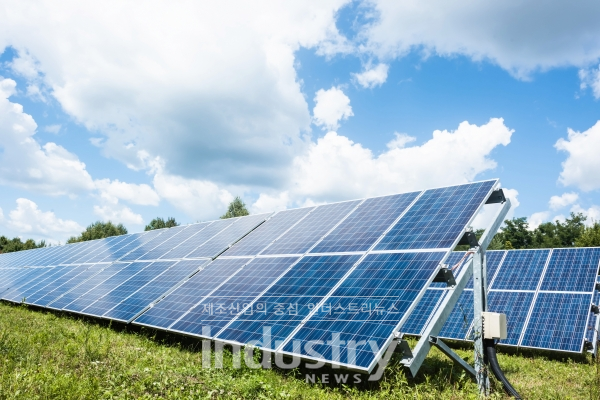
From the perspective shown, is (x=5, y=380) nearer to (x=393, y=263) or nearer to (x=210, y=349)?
(x=210, y=349)

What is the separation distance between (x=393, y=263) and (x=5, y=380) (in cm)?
721

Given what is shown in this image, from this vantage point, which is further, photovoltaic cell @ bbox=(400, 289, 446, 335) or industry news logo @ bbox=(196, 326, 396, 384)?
photovoltaic cell @ bbox=(400, 289, 446, 335)

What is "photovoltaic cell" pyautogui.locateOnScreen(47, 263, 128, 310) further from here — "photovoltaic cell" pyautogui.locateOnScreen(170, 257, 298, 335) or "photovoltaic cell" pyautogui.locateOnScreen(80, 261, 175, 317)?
"photovoltaic cell" pyautogui.locateOnScreen(170, 257, 298, 335)

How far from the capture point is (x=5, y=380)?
6.90 meters

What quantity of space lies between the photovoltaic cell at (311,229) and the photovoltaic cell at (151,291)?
9.69 ft

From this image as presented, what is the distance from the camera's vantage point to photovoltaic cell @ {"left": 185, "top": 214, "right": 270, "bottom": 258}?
14618 mm

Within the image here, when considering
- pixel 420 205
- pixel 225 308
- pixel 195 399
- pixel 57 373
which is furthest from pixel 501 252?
pixel 57 373

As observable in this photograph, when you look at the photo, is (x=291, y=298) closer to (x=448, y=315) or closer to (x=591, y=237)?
(x=448, y=315)

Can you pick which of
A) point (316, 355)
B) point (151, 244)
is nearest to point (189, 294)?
point (316, 355)

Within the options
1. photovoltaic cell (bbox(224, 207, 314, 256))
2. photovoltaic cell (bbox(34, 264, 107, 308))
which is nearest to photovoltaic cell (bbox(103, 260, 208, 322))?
photovoltaic cell (bbox(224, 207, 314, 256))

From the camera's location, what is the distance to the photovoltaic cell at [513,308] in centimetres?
1202

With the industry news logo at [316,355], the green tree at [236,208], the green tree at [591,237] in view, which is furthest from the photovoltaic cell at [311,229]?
the green tree at [236,208]

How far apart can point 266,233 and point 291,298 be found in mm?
5402

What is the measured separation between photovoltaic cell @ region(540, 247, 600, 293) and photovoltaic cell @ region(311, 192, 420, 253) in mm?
5900
